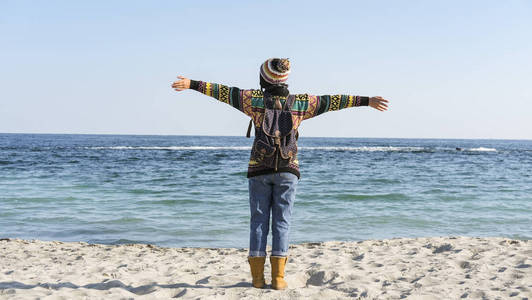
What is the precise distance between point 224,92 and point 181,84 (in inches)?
14.3

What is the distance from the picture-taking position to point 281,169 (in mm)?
3799

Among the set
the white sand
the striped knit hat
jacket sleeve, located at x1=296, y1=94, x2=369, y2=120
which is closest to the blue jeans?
the white sand

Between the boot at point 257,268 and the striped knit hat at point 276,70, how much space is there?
1.55 meters

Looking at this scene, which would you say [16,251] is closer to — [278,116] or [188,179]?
[278,116]

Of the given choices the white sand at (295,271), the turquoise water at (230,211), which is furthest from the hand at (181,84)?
the turquoise water at (230,211)

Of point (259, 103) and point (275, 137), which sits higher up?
point (259, 103)

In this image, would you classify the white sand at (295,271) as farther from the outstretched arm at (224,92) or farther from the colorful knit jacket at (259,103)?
the outstretched arm at (224,92)

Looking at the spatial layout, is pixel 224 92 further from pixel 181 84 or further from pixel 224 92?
pixel 181 84

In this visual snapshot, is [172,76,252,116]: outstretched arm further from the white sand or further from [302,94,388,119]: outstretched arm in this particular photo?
the white sand

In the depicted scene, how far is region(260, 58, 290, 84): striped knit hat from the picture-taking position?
12.5ft

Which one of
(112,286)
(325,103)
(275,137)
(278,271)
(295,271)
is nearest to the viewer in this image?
(275,137)

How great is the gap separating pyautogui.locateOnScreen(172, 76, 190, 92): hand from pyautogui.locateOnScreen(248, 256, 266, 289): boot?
5.17 feet

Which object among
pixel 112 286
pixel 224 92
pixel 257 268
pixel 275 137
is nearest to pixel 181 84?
pixel 224 92

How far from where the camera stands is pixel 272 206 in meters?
3.97
